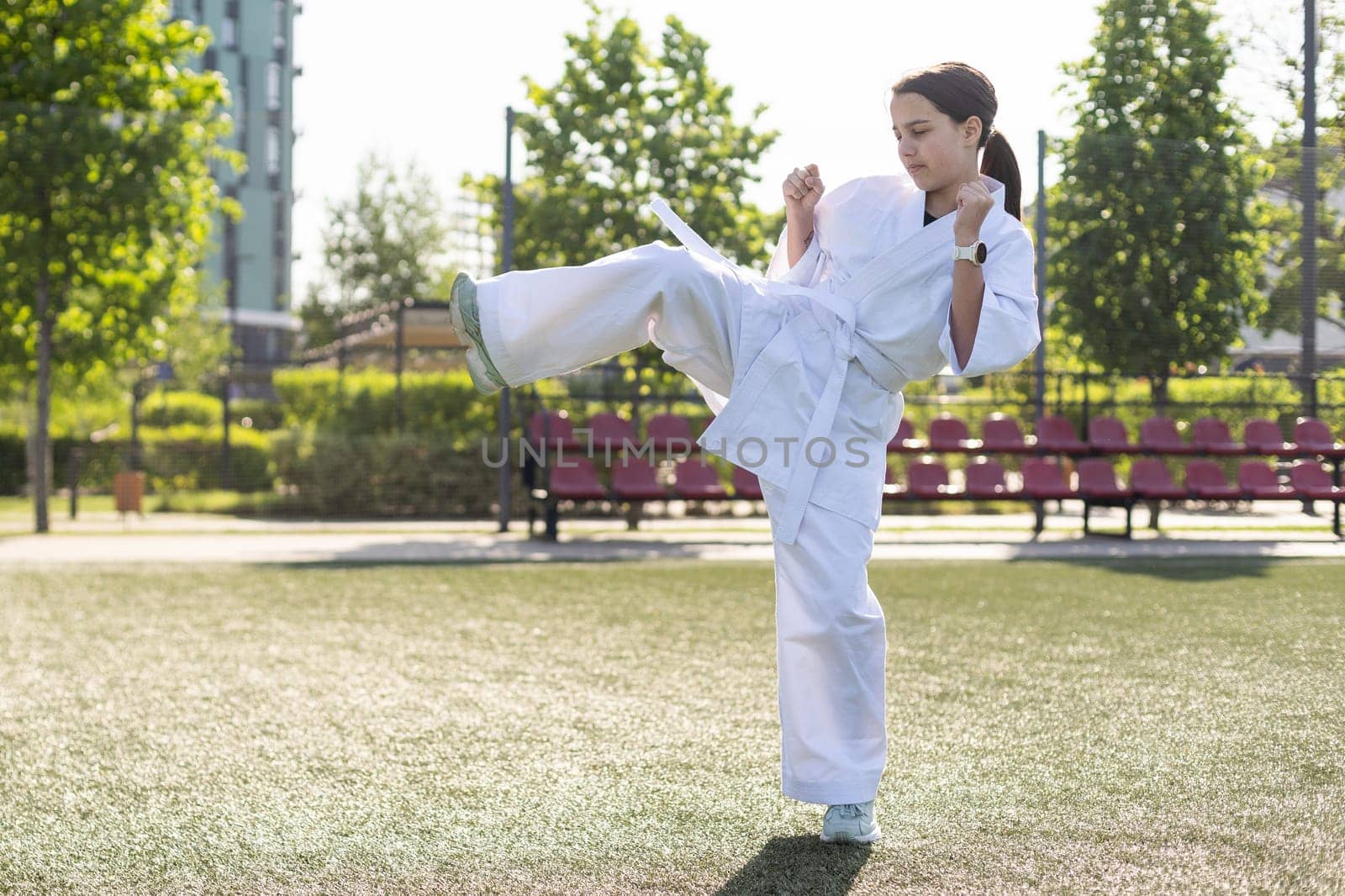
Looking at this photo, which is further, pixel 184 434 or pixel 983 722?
pixel 184 434

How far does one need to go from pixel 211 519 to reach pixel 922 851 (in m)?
11.0

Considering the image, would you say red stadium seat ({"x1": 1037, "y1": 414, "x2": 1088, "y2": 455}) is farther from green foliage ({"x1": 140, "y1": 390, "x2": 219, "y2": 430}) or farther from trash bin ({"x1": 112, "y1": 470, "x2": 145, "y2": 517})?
green foliage ({"x1": 140, "y1": 390, "x2": 219, "y2": 430})

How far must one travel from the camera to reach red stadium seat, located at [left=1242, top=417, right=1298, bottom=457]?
10.6 meters

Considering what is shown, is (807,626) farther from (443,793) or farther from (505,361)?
(443,793)

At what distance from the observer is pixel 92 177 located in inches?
416

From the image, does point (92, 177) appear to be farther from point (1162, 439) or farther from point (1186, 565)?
point (1162, 439)

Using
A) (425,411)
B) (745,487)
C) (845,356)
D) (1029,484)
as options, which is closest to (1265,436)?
(1029,484)

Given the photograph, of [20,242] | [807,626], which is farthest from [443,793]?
[20,242]

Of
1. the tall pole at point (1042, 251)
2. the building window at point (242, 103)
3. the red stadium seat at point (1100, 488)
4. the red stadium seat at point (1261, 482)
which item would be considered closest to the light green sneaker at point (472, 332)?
the red stadium seat at point (1100, 488)

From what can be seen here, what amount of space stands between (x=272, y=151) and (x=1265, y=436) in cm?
4842

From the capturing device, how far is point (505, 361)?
7.31ft

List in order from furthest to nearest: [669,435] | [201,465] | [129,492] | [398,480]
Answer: [201,465], [398,480], [129,492], [669,435]

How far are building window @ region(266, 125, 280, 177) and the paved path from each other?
4288 centimetres

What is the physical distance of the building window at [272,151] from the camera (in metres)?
51.9
